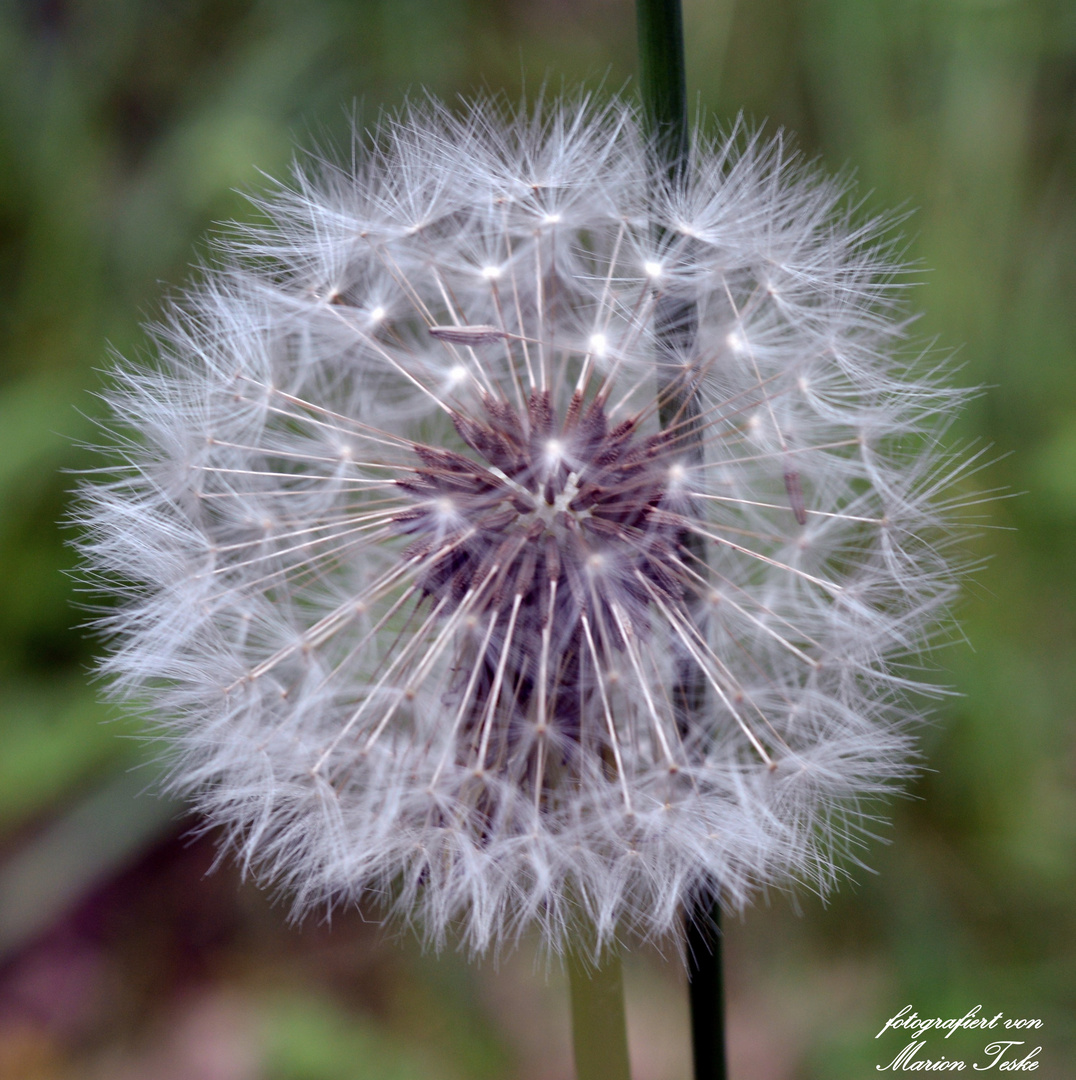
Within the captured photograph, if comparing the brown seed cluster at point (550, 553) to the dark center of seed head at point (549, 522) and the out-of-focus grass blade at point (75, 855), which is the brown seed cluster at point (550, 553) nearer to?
the dark center of seed head at point (549, 522)

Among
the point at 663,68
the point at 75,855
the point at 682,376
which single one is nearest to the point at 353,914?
the point at 75,855

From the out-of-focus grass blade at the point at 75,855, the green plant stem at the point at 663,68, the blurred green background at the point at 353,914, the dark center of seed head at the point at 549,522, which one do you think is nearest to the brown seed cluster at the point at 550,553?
the dark center of seed head at the point at 549,522

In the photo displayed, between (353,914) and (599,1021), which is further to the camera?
(353,914)

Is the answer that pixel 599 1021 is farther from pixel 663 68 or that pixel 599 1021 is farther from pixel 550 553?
pixel 663 68

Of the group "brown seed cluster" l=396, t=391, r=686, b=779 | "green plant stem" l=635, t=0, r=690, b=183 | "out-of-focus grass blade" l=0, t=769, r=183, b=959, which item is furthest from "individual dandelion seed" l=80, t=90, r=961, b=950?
"out-of-focus grass blade" l=0, t=769, r=183, b=959

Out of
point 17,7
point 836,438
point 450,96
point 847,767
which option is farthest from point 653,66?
point 17,7

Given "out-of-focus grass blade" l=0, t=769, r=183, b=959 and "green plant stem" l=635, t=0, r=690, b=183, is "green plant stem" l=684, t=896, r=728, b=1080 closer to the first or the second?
"green plant stem" l=635, t=0, r=690, b=183

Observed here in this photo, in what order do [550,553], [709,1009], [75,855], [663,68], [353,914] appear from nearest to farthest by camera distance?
1. [663,68]
2. [709,1009]
3. [550,553]
4. [75,855]
5. [353,914]
